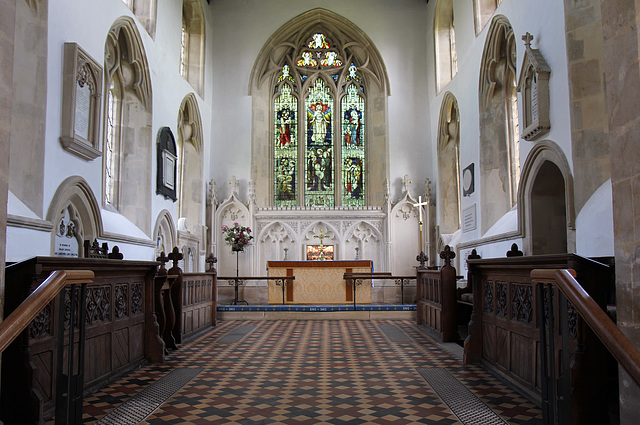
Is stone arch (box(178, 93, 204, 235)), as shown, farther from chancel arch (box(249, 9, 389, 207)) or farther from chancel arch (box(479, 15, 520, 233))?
chancel arch (box(479, 15, 520, 233))

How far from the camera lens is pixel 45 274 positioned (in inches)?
135

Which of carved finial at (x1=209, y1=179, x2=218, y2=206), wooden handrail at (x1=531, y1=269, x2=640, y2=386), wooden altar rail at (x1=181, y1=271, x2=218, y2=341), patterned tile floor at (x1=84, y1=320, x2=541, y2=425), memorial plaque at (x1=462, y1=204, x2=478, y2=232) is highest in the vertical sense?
carved finial at (x1=209, y1=179, x2=218, y2=206)

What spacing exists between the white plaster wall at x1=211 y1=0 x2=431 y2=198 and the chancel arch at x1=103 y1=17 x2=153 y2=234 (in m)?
4.18

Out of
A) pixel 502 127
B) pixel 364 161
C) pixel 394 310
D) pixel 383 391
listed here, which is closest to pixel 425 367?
pixel 383 391

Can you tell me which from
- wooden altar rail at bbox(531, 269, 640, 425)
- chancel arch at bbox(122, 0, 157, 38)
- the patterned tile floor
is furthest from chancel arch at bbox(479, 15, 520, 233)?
wooden altar rail at bbox(531, 269, 640, 425)

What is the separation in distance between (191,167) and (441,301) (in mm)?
8255

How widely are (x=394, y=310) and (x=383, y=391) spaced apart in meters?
5.59

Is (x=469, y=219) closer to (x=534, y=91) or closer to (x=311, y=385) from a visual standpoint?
(x=534, y=91)

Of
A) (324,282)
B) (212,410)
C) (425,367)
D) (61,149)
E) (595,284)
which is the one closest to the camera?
(595,284)

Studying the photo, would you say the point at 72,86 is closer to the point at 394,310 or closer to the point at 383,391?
the point at 383,391

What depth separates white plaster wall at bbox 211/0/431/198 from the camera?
1400cm

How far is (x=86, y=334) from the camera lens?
4.00 meters

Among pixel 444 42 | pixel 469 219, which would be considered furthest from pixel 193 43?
pixel 469 219

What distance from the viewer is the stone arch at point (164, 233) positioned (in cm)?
1028
